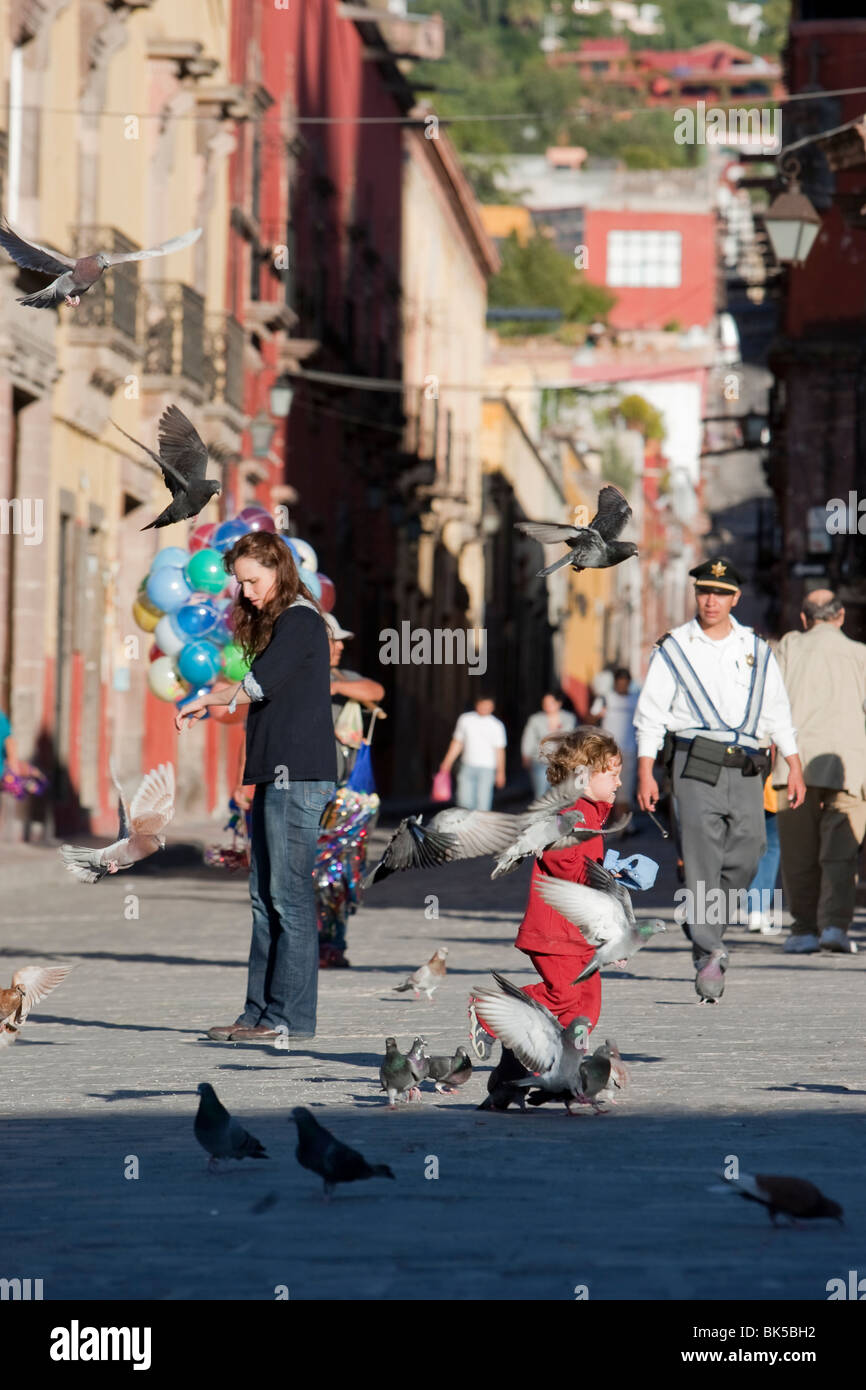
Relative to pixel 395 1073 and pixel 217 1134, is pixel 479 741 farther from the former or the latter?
pixel 217 1134

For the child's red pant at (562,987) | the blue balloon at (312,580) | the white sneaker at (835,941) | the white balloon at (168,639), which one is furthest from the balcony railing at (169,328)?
the child's red pant at (562,987)

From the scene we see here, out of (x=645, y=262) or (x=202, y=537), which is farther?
(x=645, y=262)

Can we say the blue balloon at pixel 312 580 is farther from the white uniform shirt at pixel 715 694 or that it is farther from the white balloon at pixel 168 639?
the white uniform shirt at pixel 715 694

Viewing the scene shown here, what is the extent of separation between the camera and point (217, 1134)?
607cm

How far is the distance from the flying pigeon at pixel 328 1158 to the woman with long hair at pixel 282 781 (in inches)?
127

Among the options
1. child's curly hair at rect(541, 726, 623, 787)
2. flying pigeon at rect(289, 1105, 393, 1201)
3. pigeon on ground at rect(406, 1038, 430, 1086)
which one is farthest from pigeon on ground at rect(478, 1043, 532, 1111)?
flying pigeon at rect(289, 1105, 393, 1201)

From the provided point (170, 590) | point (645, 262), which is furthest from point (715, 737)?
point (645, 262)

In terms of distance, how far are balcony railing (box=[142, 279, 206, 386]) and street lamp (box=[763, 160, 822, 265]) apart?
7787mm

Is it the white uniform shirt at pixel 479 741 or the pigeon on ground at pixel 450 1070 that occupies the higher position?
the white uniform shirt at pixel 479 741

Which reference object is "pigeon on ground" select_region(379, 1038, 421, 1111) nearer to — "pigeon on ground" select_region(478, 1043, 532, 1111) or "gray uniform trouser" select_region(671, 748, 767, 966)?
"pigeon on ground" select_region(478, 1043, 532, 1111)

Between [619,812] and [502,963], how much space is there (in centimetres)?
1437

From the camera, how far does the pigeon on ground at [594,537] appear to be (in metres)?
9.47

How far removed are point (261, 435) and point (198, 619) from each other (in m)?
16.1

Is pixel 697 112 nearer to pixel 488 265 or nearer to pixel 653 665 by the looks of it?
pixel 653 665
